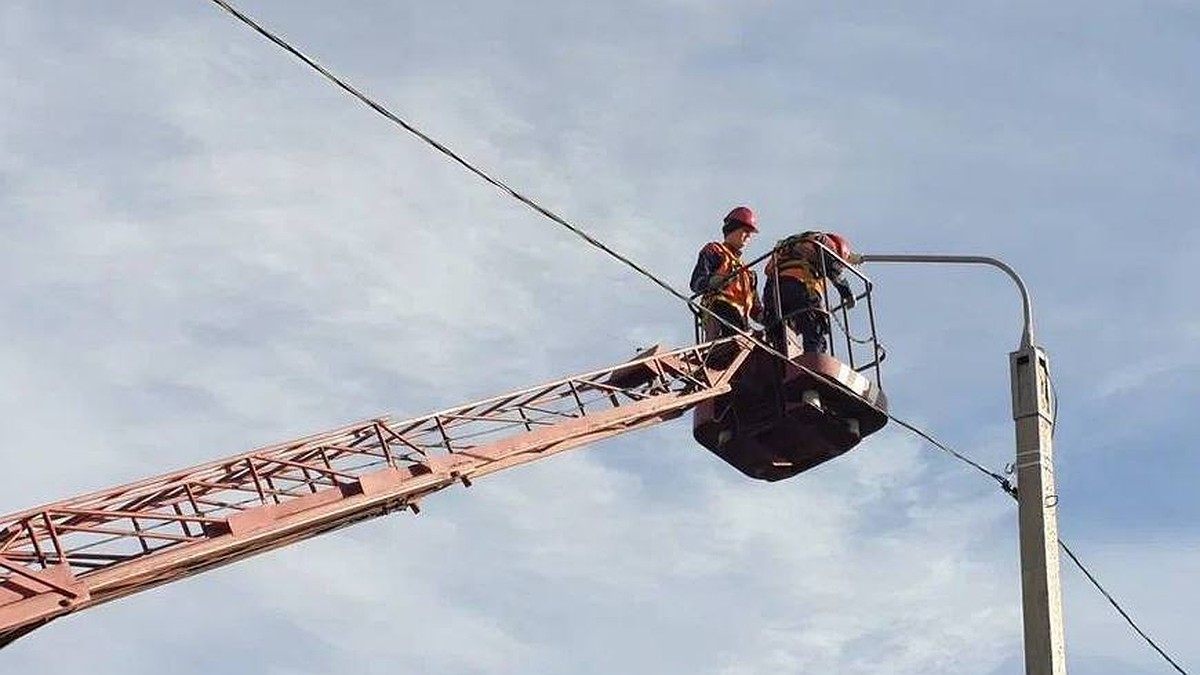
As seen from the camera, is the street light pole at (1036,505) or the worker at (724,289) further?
the worker at (724,289)

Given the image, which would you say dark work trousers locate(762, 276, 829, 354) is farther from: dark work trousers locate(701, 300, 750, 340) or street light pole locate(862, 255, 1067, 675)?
street light pole locate(862, 255, 1067, 675)

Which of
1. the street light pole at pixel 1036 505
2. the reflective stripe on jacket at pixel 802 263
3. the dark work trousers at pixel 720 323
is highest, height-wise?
the reflective stripe on jacket at pixel 802 263

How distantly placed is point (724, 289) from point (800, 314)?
718 mm

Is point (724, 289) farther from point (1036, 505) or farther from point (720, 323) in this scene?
point (1036, 505)

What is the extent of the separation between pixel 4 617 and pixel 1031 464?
22.5ft

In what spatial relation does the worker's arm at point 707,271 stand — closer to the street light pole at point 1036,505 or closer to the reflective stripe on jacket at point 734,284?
the reflective stripe on jacket at point 734,284

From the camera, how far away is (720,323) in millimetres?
17328

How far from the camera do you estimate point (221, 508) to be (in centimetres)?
1380

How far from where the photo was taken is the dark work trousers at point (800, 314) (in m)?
17.4

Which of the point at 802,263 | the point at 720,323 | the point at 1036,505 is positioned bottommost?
the point at 1036,505

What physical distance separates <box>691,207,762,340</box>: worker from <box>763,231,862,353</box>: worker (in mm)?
188

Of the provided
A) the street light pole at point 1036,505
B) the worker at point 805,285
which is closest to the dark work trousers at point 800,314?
the worker at point 805,285

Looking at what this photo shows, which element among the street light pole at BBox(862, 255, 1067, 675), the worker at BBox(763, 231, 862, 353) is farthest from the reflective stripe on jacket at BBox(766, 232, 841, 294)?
the street light pole at BBox(862, 255, 1067, 675)

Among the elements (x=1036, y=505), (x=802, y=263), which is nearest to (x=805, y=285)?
(x=802, y=263)
